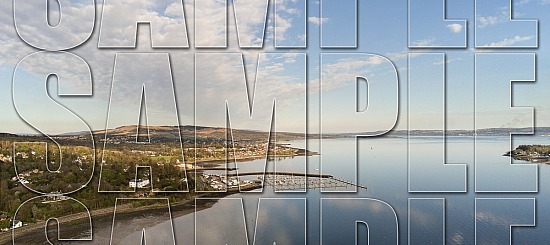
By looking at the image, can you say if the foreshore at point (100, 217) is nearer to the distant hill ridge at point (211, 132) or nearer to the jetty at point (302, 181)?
the jetty at point (302, 181)

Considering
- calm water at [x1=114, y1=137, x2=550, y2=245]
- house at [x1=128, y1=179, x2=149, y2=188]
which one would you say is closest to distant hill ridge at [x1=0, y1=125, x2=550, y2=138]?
calm water at [x1=114, y1=137, x2=550, y2=245]

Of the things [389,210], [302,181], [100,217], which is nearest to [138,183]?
[100,217]

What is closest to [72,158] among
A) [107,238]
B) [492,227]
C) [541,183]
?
[107,238]

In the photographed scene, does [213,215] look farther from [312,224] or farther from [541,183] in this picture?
[541,183]

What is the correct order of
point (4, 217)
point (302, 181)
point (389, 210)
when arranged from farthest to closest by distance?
point (302, 181)
point (4, 217)
point (389, 210)

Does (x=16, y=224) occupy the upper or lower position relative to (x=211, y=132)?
lower

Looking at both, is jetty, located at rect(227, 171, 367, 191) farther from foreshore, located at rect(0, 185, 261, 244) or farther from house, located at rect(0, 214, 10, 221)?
house, located at rect(0, 214, 10, 221)

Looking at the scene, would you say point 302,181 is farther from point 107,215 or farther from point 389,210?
point 107,215

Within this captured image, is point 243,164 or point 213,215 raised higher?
point 243,164
